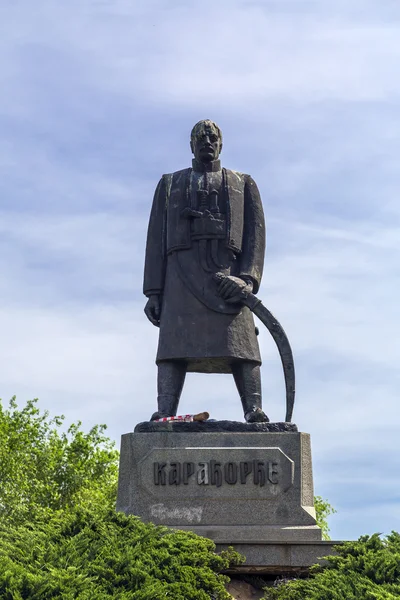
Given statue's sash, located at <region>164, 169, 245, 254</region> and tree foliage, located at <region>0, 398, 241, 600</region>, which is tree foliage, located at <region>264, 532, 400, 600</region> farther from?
statue's sash, located at <region>164, 169, 245, 254</region>

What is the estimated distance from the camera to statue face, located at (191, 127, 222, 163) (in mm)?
14844

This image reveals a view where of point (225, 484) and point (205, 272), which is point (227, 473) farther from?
point (205, 272)

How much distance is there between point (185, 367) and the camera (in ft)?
48.0

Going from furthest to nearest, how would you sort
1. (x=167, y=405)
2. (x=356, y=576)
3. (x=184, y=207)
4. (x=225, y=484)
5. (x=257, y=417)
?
(x=184, y=207) → (x=167, y=405) → (x=257, y=417) → (x=225, y=484) → (x=356, y=576)

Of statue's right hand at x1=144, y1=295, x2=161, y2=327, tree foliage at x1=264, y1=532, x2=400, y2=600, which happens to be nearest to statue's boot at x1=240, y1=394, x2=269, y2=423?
statue's right hand at x1=144, y1=295, x2=161, y2=327

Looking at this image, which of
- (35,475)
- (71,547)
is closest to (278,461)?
(71,547)

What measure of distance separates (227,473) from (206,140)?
4.09 metres

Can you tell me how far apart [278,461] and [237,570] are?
5.00ft

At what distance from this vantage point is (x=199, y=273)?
571 inches

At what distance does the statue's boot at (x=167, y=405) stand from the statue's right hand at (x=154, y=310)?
98 centimetres

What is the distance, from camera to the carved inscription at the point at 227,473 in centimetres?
1333

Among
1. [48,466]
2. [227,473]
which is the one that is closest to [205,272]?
[227,473]

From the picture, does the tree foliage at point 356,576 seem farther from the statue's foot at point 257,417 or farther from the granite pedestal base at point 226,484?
the statue's foot at point 257,417

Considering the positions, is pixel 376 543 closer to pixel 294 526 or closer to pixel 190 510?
pixel 294 526
